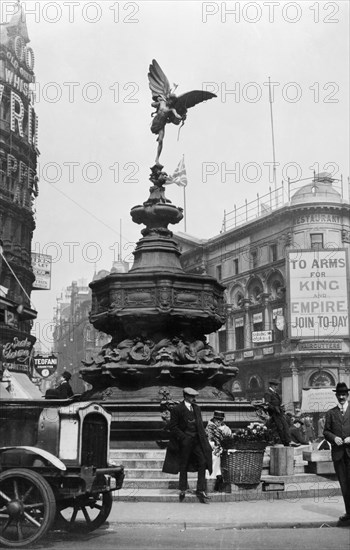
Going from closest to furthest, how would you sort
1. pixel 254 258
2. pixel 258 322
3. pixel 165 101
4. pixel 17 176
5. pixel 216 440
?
pixel 216 440 < pixel 165 101 < pixel 17 176 < pixel 258 322 < pixel 254 258

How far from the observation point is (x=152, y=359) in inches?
640

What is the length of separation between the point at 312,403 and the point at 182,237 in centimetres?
3008

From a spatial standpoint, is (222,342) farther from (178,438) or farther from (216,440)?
(178,438)

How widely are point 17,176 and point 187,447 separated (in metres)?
39.3

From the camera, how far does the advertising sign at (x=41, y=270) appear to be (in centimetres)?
5153

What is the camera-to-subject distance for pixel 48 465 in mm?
8688

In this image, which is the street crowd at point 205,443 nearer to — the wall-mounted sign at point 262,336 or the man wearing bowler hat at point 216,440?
the man wearing bowler hat at point 216,440

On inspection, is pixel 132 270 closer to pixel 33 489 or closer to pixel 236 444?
pixel 236 444

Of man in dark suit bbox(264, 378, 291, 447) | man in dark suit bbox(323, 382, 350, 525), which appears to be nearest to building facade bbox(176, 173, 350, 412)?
man in dark suit bbox(264, 378, 291, 447)

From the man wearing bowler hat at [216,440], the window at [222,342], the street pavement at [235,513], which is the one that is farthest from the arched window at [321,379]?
the street pavement at [235,513]

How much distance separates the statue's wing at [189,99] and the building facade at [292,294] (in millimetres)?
36513

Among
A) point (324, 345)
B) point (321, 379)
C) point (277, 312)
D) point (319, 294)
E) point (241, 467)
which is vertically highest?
point (319, 294)

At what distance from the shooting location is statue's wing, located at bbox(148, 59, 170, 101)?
62.4ft

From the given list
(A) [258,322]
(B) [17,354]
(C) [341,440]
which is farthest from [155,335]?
(A) [258,322]
